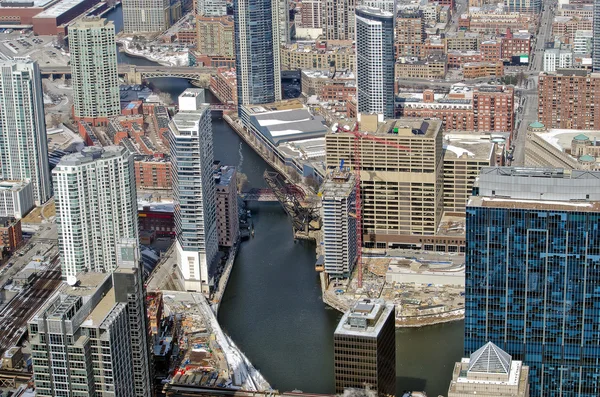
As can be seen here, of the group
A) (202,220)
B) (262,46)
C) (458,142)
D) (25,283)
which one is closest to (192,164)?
(202,220)

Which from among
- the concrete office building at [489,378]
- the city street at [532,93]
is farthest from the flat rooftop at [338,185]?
the concrete office building at [489,378]

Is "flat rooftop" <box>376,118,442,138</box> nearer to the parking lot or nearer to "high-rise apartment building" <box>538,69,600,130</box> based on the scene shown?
"high-rise apartment building" <box>538,69,600,130</box>

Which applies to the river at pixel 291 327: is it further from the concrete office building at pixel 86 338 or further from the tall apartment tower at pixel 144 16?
the tall apartment tower at pixel 144 16

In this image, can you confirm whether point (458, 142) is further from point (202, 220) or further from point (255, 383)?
point (255, 383)

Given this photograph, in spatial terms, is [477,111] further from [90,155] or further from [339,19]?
[90,155]

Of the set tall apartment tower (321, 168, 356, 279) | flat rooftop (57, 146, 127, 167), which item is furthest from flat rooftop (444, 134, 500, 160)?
flat rooftop (57, 146, 127, 167)
